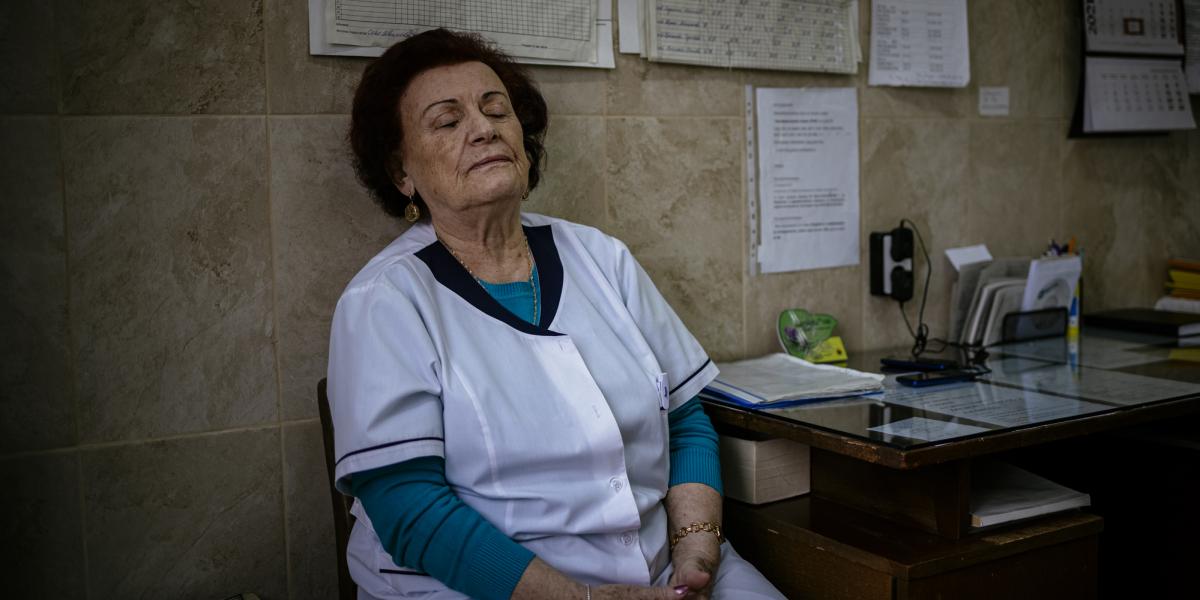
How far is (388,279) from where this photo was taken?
1.50 meters

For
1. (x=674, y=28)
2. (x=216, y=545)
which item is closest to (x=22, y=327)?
(x=216, y=545)

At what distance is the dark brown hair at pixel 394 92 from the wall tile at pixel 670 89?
0.35 m

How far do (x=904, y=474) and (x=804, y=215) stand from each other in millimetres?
900

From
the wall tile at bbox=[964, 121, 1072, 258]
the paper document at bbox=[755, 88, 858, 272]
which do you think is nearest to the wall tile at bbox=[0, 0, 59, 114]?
the paper document at bbox=[755, 88, 858, 272]

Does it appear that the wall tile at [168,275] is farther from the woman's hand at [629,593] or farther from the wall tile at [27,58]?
the woman's hand at [629,593]

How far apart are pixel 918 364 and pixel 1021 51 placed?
1.20 metres

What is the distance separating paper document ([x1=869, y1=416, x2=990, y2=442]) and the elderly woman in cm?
32

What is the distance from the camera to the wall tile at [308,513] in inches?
71.6

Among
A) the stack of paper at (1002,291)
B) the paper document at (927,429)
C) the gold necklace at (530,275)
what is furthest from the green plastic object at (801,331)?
the gold necklace at (530,275)

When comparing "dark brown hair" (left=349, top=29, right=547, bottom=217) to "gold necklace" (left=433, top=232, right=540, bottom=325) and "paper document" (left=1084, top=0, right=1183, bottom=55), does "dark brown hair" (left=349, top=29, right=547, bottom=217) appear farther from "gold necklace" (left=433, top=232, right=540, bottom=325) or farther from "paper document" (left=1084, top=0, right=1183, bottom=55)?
"paper document" (left=1084, top=0, right=1183, bottom=55)

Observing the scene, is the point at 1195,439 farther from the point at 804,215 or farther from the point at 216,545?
the point at 216,545

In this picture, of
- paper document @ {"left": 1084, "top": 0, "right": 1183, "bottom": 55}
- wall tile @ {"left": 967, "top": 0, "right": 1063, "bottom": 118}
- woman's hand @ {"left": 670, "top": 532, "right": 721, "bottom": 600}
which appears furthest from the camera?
paper document @ {"left": 1084, "top": 0, "right": 1183, "bottom": 55}

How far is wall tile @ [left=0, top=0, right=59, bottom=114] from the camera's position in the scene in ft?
5.08

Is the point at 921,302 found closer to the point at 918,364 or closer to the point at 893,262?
the point at 893,262
